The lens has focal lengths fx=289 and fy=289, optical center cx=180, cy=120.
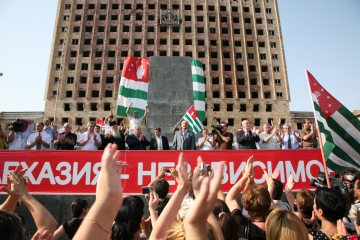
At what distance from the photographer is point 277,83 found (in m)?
49.8

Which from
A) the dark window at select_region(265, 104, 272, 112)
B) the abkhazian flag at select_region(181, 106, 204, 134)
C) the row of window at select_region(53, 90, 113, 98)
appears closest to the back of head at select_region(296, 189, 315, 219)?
the abkhazian flag at select_region(181, 106, 204, 134)

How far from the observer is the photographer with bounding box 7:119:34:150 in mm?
7664

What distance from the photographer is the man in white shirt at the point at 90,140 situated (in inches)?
303

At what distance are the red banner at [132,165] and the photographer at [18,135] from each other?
1434mm

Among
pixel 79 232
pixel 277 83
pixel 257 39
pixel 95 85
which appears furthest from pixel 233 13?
pixel 79 232

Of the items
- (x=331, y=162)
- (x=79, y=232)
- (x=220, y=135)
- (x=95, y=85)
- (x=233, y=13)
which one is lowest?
(x=79, y=232)

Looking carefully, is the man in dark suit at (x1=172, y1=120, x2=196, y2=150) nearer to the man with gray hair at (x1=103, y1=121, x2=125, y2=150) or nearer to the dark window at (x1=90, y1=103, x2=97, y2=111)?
the man with gray hair at (x1=103, y1=121, x2=125, y2=150)

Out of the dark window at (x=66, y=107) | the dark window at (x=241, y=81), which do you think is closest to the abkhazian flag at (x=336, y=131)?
the dark window at (x=241, y=81)

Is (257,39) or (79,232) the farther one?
(257,39)

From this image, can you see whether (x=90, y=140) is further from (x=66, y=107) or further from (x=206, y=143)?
(x=66, y=107)

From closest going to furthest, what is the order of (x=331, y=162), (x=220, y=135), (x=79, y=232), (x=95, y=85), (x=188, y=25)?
(x=79, y=232) < (x=331, y=162) < (x=220, y=135) < (x=95, y=85) < (x=188, y=25)

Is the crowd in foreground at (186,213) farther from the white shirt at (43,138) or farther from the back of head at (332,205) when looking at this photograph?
the white shirt at (43,138)

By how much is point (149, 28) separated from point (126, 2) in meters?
6.73

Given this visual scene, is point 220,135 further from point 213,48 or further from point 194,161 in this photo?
point 213,48
